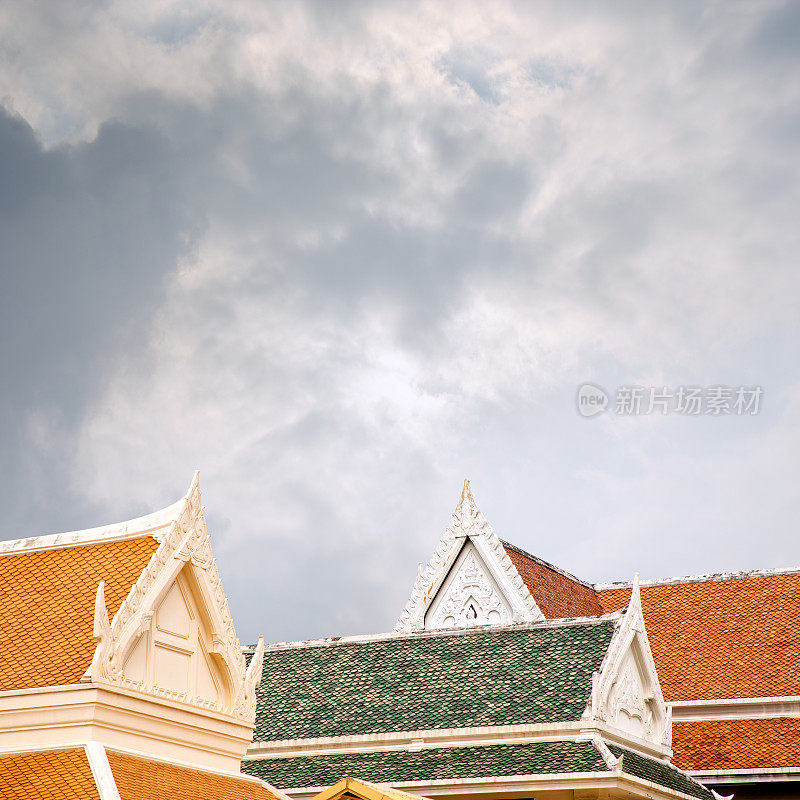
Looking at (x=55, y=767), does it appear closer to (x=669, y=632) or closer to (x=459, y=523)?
(x=459, y=523)

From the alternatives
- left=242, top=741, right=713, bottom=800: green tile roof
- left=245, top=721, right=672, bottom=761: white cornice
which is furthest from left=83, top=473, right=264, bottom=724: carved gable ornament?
left=245, top=721, right=672, bottom=761: white cornice

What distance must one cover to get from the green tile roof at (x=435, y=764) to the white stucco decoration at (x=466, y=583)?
5.23 meters

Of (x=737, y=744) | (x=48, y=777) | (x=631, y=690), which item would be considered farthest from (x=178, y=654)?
(x=737, y=744)

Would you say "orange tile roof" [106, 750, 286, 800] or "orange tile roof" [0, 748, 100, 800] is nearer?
"orange tile roof" [0, 748, 100, 800]

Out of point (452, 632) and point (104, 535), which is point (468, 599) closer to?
point (452, 632)

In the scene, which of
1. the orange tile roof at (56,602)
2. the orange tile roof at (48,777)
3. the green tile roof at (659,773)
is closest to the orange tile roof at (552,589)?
the green tile roof at (659,773)

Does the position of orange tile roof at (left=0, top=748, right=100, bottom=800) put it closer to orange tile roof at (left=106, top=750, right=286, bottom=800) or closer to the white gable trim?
the white gable trim

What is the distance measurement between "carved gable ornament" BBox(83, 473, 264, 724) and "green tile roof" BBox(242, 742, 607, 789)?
3.90 m

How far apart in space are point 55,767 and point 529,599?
13142 mm

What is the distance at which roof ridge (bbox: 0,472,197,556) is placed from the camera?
14.7 m

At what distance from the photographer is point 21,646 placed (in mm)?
13344

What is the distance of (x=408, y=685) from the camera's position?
68.9ft

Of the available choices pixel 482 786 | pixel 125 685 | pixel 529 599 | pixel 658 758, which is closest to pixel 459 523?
pixel 529 599

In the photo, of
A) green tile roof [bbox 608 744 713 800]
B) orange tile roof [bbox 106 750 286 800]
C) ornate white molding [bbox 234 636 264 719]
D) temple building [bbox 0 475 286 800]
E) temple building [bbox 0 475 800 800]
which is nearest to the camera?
orange tile roof [bbox 106 750 286 800]
